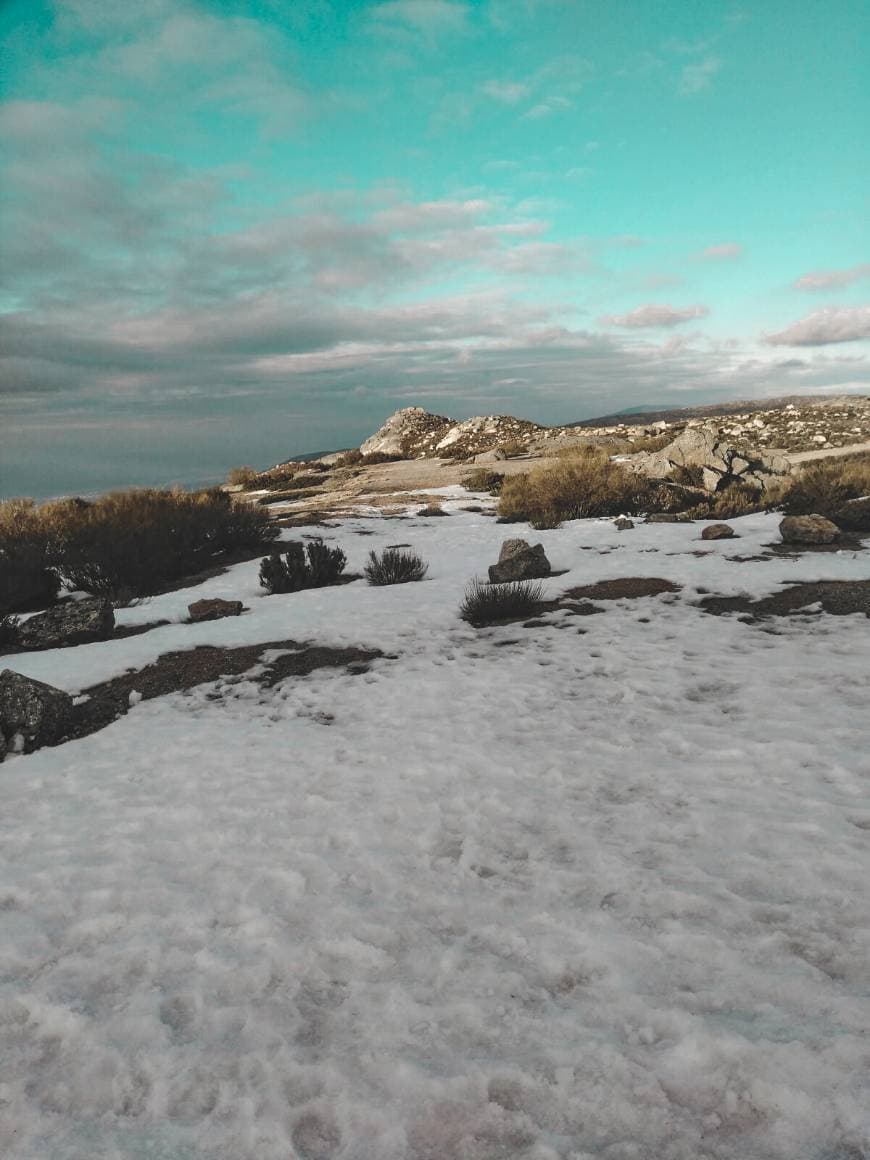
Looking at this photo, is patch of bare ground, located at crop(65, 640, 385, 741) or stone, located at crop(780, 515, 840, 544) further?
stone, located at crop(780, 515, 840, 544)

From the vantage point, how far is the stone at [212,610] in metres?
7.16

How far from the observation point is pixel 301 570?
871 centimetres

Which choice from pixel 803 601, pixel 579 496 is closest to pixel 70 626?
pixel 803 601

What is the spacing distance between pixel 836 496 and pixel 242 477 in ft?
75.1

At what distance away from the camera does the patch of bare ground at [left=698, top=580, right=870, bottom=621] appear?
5852 mm

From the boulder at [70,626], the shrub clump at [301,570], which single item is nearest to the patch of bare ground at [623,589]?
the shrub clump at [301,570]

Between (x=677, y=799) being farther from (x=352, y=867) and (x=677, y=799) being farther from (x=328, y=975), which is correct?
(x=328, y=975)

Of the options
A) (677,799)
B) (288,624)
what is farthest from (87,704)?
(677,799)

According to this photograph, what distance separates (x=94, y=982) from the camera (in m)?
2.08

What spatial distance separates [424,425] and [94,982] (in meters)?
43.0

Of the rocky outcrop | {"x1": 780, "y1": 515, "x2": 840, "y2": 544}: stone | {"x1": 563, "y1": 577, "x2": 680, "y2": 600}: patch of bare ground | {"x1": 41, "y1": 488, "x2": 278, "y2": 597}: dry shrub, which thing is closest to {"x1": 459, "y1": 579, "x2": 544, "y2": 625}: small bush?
{"x1": 563, "y1": 577, "x2": 680, "y2": 600}: patch of bare ground

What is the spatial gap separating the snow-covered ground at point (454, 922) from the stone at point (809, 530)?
4372 millimetres

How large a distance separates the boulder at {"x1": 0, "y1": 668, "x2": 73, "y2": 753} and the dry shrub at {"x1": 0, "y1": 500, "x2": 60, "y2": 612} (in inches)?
186

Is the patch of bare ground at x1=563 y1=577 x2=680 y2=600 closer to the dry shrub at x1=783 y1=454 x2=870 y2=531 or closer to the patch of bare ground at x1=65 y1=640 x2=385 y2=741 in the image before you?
the patch of bare ground at x1=65 y1=640 x2=385 y2=741
